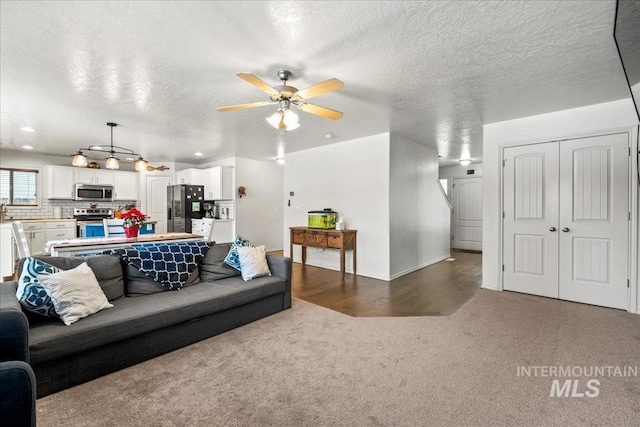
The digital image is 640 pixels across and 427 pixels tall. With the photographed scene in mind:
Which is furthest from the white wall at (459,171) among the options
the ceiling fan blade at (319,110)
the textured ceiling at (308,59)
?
the ceiling fan blade at (319,110)

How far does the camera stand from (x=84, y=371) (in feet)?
6.39

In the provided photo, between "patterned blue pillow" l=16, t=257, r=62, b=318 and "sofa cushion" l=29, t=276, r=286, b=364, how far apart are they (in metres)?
0.10

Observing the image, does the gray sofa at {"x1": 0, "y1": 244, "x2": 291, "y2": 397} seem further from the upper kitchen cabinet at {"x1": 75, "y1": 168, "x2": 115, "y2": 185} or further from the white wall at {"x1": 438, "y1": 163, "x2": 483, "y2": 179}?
the white wall at {"x1": 438, "y1": 163, "x2": 483, "y2": 179}

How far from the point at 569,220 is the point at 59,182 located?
31.0 feet

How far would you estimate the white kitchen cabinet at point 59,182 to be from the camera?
6367mm

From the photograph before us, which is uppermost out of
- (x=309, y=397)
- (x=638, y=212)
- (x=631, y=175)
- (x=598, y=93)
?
(x=598, y=93)

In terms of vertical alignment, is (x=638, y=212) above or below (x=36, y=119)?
below

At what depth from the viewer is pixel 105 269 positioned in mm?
2547

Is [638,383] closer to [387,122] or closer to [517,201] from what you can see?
[517,201]

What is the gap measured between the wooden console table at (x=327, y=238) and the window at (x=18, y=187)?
5.92 metres

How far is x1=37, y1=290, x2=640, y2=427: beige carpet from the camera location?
1669mm

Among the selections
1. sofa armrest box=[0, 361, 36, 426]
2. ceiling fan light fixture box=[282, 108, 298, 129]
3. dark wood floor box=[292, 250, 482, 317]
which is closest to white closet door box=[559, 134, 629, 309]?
dark wood floor box=[292, 250, 482, 317]

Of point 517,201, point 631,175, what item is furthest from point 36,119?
point 631,175

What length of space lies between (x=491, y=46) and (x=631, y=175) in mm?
2539
